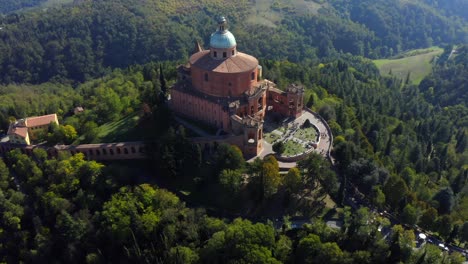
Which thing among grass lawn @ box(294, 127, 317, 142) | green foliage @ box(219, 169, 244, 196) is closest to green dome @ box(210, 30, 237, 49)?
grass lawn @ box(294, 127, 317, 142)

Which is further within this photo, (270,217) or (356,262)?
(270,217)

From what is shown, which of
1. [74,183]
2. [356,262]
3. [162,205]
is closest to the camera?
[356,262]

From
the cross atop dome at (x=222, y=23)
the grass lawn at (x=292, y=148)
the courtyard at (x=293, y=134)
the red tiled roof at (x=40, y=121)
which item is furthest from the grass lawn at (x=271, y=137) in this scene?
the red tiled roof at (x=40, y=121)

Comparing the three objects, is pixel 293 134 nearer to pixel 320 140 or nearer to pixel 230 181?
pixel 320 140

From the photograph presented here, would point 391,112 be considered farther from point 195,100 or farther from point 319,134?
point 195,100

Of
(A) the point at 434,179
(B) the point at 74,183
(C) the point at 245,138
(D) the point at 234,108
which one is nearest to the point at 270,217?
(C) the point at 245,138

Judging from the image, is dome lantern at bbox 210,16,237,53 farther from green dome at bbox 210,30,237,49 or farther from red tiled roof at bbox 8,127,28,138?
red tiled roof at bbox 8,127,28,138
